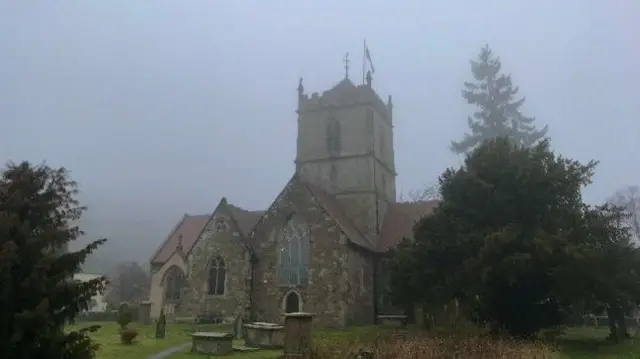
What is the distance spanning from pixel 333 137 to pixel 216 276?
12241mm

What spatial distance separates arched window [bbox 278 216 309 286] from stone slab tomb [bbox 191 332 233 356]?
40.3 feet

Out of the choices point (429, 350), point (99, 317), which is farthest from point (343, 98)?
point (429, 350)

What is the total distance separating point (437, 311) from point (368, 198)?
14.4 m

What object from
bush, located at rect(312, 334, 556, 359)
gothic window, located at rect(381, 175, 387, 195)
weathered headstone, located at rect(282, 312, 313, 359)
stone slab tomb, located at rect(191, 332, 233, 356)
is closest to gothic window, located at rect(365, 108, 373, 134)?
gothic window, located at rect(381, 175, 387, 195)

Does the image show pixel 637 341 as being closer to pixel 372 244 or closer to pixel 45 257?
pixel 372 244

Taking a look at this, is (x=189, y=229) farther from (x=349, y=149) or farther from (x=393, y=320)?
(x=393, y=320)

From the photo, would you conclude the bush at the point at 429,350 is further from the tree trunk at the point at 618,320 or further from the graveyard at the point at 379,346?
the tree trunk at the point at 618,320

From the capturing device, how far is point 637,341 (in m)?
20.9

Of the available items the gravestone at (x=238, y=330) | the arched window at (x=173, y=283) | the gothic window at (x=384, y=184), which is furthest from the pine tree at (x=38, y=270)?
the gothic window at (x=384, y=184)

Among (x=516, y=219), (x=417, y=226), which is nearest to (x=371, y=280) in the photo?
(x=417, y=226)

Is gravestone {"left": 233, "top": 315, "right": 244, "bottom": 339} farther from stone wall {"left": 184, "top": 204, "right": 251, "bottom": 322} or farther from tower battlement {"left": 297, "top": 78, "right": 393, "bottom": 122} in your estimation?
tower battlement {"left": 297, "top": 78, "right": 393, "bottom": 122}

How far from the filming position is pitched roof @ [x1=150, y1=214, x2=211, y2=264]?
39656 millimetres

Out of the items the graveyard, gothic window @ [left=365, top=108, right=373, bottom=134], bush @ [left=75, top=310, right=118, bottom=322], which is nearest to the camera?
the graveyard

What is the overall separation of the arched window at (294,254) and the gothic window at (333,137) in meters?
7.58
